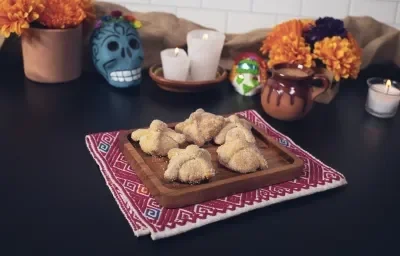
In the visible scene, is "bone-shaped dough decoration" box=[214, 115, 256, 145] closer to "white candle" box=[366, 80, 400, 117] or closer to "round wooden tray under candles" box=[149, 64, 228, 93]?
"round wooden tray under candles" box=[149, 64, 228, 93]

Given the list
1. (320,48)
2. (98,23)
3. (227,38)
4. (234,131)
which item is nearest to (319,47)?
(320,48)

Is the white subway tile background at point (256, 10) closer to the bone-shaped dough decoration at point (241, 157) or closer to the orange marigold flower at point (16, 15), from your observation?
the orange marigold flower at point (16, 15)

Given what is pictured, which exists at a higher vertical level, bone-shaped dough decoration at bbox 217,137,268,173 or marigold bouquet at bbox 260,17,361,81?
marigold bouquet at bbox 260,17,361,81

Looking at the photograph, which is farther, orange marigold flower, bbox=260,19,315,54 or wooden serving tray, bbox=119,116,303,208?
orange marigold flower, bbox=260,19,315,54

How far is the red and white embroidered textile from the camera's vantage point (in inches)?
27.2

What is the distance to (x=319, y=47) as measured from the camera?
1.16 m

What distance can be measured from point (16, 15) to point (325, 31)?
2.26 feet

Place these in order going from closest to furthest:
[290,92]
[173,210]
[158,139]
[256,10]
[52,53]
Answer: [173,210] → [158,139] → [290,92] → [52,53] → [256,10]

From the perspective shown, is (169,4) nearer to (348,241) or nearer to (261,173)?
(261,173)

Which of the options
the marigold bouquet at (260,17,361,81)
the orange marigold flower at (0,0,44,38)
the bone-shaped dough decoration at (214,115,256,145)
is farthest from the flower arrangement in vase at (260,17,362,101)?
the orange marigold flower at (0,0,44,38)

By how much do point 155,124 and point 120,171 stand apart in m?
0.10

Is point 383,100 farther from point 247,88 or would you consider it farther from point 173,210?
point 173,210

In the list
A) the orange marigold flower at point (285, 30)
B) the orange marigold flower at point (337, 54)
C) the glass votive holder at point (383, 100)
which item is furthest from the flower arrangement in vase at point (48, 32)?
the glass votive holder at point (383, 100)

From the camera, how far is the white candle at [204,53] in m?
1.17
